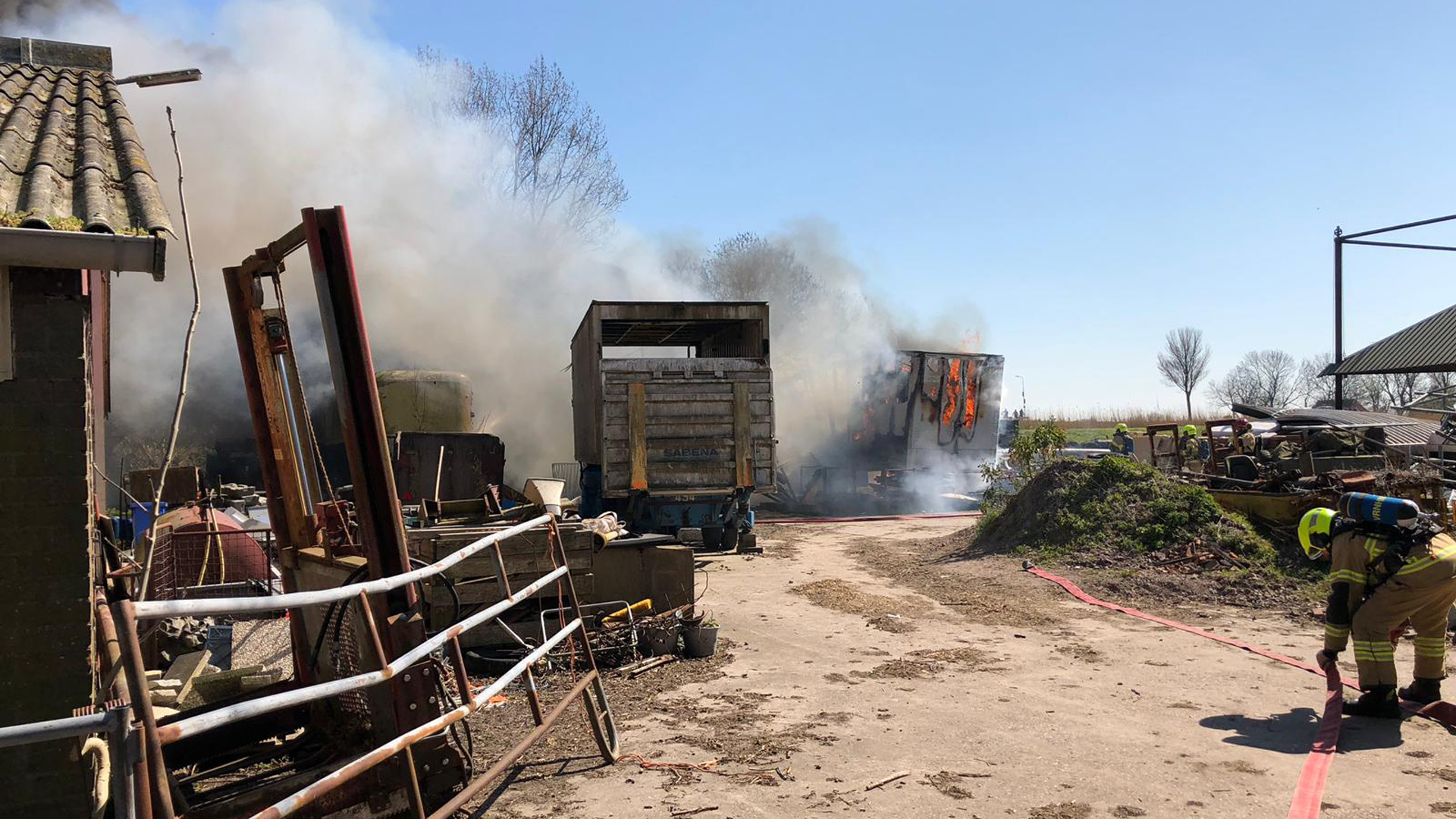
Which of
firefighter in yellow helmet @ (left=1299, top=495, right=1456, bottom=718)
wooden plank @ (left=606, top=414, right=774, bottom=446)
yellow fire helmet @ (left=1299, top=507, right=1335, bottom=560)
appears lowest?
firefighter in yellow helmet @ (left=1299, top=495, right=1456, bottom=718)

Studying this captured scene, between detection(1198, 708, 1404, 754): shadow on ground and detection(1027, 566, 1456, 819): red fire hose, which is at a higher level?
detection(1027, 566, 1456, 819): red fire hose

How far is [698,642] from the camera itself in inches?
309

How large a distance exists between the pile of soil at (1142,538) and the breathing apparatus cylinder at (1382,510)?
172 inches

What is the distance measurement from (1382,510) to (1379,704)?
1.14 m

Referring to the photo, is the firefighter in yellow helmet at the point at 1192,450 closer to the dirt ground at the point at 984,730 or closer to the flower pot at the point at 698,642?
the dirt ground at the point at 984,730

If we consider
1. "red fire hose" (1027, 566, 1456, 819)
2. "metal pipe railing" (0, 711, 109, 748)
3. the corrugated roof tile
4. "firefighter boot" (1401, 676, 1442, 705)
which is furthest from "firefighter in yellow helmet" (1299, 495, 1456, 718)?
the corrugated roof tile

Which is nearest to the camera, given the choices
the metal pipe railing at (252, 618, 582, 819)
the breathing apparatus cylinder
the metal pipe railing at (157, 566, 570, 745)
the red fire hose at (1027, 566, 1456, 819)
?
the metal pipe railing at (157, 566, 570, 745)

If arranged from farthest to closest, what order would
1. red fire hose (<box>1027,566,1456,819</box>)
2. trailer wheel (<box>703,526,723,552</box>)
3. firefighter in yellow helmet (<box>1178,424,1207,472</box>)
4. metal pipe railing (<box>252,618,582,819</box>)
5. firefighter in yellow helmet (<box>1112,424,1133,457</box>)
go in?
firefighter in yellow helmet (<box>1112,424,1133,457</box>)
firefighter in yellow helmet (<box>1178,424,1207,472</box>)
trailer wheel (<box>703,526,723,552</box>)
red fire hose (<box>1027,566,1456,819</box>)
metal pipe railing (<box>252,618,582,819</box>)

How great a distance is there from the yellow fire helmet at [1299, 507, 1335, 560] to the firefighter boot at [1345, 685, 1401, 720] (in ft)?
2.95

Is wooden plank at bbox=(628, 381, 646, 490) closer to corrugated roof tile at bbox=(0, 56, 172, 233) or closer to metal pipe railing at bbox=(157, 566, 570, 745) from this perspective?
corrugated roof tile at bbox=(0, 56, 172, 233)

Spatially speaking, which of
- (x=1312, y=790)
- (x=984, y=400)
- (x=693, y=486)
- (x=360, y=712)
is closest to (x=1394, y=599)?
(x=1312, y=790)

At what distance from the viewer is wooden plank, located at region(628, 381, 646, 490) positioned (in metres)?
14.2

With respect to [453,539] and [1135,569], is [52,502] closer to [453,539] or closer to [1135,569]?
[453,539]

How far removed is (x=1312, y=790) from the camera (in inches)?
184
